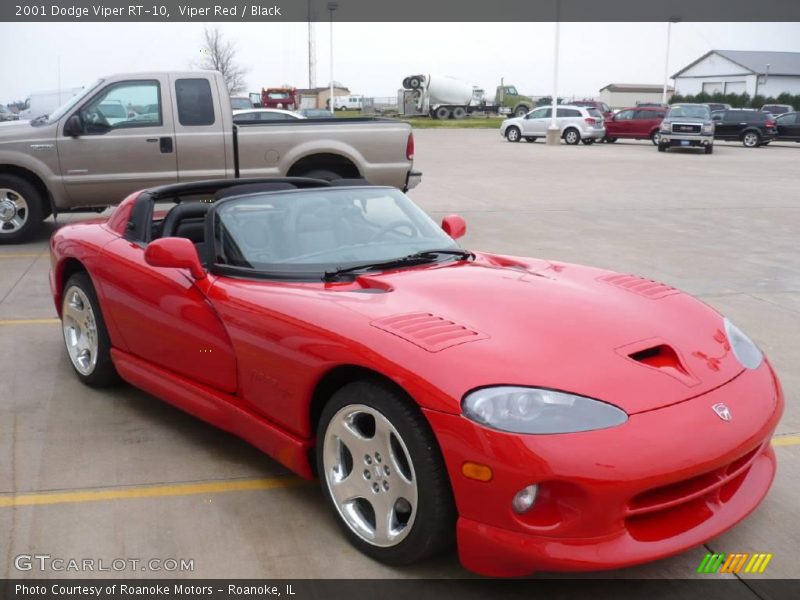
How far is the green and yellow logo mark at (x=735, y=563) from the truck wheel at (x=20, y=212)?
9.00m

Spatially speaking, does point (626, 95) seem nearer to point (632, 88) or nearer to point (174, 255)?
point (632, 88)

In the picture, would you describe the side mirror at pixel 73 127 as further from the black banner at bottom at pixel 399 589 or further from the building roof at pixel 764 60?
the building roof at pixel 764 60

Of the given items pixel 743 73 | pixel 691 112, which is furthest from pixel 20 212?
pixel 743 73

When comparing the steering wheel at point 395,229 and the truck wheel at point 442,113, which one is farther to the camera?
the truck wheel at point 442,113

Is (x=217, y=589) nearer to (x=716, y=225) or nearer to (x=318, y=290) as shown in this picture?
(x=318, y=290)

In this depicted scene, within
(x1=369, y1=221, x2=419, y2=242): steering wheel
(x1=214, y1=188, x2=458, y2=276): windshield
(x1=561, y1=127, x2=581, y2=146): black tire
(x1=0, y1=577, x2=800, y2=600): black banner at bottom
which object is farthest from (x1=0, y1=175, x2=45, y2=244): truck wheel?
(x1=561, y1=127, x2=581, y2=146): black tire

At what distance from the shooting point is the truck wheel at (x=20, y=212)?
9.75m

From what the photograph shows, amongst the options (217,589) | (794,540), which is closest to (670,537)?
(794,540)

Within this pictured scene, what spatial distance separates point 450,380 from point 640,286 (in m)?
1.50

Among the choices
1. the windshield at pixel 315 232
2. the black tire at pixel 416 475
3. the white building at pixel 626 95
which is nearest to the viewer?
the black tire at pixel 416 475

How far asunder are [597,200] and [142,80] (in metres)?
8.23

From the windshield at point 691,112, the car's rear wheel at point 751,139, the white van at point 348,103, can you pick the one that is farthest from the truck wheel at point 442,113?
the windshield at point 691,112

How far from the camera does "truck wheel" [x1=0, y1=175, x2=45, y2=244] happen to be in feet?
32.0

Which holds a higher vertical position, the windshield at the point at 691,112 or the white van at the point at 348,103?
the white van at the point at 348,103
